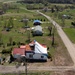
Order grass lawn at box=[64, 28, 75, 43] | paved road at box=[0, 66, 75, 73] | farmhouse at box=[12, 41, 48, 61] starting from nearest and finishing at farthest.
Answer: paved road at box=[0, 66, 75, 73], farmhouse at box=[12, 41, 48, 61], grass lawn at box=[64, 28, 75, 43]

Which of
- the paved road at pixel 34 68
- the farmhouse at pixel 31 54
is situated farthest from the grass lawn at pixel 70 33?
the paved road at pixel 34 68

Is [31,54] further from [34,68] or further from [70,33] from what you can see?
[70,33]

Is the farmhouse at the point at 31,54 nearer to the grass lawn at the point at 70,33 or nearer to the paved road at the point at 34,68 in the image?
the paved road at the point at 34,68

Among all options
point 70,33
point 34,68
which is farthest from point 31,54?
point 70,33

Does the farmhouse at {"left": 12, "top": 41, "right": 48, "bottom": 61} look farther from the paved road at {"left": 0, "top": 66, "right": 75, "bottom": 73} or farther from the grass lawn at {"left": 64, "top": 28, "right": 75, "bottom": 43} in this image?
the grass lawn at {"left": 64, "top": 28, "right": 75, "bottom": 43}

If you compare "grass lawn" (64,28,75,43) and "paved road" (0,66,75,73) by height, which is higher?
"paved road" (0,66,75,73)

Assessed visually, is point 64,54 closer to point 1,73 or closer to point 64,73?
point 64,73

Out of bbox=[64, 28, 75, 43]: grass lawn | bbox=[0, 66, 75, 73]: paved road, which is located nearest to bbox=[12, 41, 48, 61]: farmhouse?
bbox=[0, 66, 75, 73]: paved road

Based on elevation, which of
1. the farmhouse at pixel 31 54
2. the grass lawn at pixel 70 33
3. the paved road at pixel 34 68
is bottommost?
the grass lawn at pixel 70 33

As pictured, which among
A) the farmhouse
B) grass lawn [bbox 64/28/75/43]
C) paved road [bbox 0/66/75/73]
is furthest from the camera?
grass lawn [bbox 64/28/75/43]

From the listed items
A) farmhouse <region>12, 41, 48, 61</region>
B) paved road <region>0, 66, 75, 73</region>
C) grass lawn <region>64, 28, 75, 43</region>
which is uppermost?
farmhouse <region>12, 41, 48, 61</region>

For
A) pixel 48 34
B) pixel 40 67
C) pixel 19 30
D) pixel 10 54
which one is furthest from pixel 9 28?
pixel 40 67
